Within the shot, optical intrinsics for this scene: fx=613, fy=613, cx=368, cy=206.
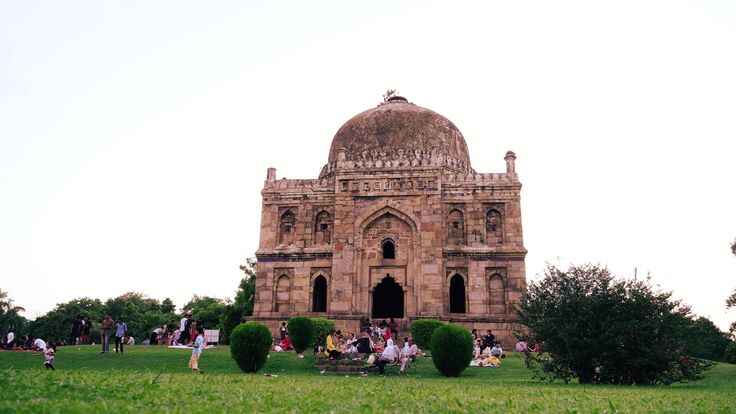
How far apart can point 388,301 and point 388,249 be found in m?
2.97

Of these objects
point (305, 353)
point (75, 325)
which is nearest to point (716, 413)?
point (305, 353)

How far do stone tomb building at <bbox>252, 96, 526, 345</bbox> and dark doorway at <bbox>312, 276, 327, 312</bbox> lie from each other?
0.15 ft

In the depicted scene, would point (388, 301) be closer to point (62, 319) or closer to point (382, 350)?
point (382, 350)

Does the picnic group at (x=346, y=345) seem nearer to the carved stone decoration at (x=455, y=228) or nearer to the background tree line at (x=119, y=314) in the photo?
the carved stone decoration at (x=455, y=228)

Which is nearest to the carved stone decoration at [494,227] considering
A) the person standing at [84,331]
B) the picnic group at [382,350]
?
the picnic group at [382,350]

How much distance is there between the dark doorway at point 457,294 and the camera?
27375 mm

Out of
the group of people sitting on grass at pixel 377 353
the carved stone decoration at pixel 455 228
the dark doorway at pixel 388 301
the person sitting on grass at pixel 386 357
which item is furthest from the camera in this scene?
the dark doorway at pixel 388 301

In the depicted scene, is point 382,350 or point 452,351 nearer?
point 452,351

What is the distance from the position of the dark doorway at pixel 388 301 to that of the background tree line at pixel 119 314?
1452 centimetres

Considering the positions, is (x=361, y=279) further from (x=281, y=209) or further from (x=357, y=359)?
(x=357, y=359)

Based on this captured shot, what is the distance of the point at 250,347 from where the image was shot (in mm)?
15531

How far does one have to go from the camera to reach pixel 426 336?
69.6ft

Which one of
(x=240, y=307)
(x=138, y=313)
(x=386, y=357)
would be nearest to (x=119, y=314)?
(x=138, y=313)

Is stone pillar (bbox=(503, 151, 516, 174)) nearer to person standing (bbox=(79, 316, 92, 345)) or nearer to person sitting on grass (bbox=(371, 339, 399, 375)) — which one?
person sitting on grass (bbox=(371, 339, 399, 375))
